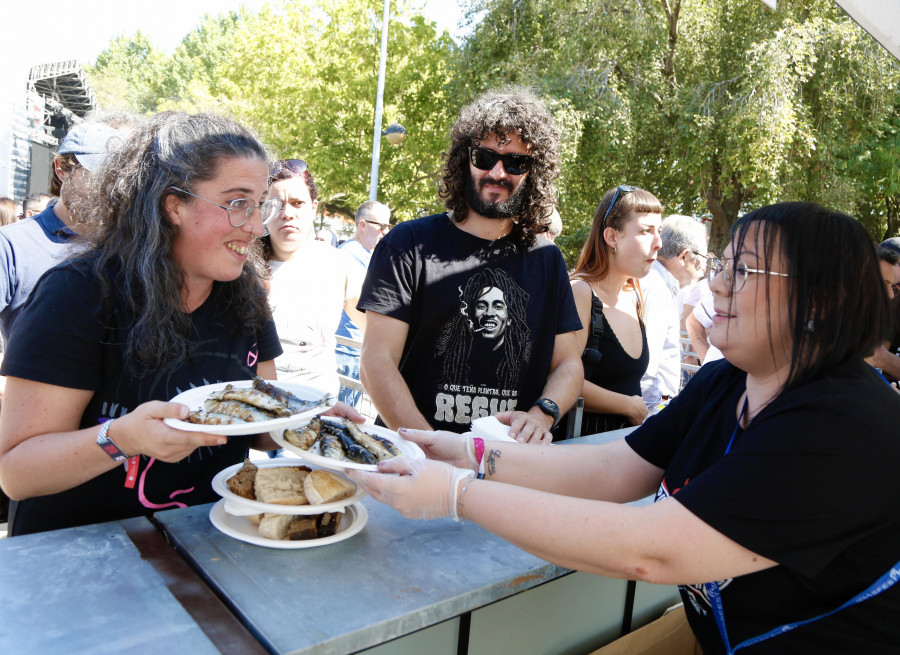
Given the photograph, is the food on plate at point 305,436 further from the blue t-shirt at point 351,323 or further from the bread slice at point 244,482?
the blue t-shirt at point 351,323

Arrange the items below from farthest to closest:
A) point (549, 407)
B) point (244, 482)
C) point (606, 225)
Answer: point (606, 225) < point (549, 407) < point (244, 482)

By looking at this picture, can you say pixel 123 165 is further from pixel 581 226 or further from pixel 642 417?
pixel 581 226

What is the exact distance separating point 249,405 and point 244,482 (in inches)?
8.6

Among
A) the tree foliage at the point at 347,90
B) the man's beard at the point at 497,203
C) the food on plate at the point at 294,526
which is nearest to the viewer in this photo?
the food on plate at the point at 294,526

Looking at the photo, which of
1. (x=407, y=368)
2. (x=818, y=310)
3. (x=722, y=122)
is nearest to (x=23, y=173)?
(x=722, y=122)

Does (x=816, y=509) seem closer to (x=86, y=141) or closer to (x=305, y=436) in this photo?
(x=305, y=436)

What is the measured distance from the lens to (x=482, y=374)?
2824 millimetres

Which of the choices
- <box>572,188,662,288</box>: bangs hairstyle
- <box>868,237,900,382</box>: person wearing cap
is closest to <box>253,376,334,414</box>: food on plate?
<box>572,188,662,288</box>: bangs hairstyle

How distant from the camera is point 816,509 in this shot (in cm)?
135

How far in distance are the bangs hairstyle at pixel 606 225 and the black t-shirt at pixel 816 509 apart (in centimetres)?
231

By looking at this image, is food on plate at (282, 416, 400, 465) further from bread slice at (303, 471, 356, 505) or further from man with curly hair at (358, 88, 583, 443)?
man with curly hair at (358, 88, 583, 443)

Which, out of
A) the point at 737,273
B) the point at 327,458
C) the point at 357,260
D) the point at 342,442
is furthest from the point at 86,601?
the point at 357,260

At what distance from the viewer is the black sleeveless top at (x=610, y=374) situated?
345cm

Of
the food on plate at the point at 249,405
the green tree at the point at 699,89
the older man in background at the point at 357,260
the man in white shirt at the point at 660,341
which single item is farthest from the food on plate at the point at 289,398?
the green tree at the point at 699,89
